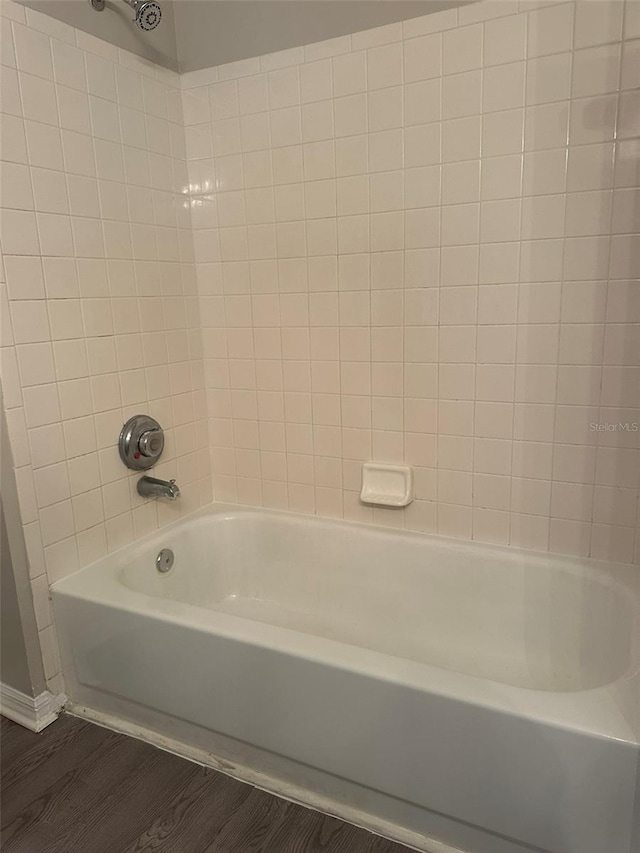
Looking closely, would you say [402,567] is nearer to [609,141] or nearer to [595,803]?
[595,803]

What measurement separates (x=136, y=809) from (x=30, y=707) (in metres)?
0.53

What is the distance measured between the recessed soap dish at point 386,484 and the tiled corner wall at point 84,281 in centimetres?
74

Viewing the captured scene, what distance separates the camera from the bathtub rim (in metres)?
1.16

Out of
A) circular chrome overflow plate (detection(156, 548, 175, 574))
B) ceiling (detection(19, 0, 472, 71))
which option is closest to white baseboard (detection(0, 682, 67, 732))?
circular chrome overflow plate (detection(156, 548, 175, 574))

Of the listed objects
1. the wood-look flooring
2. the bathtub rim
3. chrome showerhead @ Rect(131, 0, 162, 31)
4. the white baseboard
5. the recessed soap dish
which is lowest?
the wood-look flooring

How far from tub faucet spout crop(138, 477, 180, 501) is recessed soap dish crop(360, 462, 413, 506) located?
670 millimetres

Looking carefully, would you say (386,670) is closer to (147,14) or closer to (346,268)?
(346,268)

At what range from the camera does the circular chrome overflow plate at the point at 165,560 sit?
2016mm

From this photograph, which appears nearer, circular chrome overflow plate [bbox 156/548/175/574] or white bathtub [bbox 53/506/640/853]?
white bathtub [bbox 53/506/640/853]

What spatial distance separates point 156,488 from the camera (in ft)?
6.68

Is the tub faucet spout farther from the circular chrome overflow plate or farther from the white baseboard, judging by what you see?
the white baseboard

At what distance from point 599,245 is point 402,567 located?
1.19 metres

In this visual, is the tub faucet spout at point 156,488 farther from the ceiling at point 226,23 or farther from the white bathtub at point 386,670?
the ceiling at point 226,23

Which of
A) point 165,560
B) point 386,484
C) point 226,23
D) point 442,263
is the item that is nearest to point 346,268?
point 442,263
